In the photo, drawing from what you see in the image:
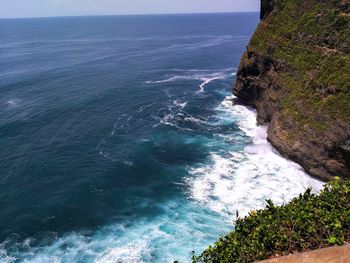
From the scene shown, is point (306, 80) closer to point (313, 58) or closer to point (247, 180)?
point (313, 58)

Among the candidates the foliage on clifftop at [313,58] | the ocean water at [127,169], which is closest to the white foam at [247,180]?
the ocean water at [127,169]

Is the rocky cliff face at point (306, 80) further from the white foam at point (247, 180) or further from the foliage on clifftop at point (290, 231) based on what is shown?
the foliage on clifftop at point (290, 231)

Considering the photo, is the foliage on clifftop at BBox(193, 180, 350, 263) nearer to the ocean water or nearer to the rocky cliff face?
the ocean water

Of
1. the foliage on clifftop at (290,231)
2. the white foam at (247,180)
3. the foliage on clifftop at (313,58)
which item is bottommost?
the white foam at (247,180)

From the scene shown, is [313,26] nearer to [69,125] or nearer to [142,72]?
[69,125]

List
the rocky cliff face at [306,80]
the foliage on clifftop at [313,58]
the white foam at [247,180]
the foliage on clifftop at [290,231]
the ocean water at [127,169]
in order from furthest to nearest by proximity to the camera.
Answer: the foliage on clifftop at [313,58] → the rocky cliff face at [306,80] → the white foam at [247,180] → the ocean water at [127,169] → the foliage on clifftop at [290,231]

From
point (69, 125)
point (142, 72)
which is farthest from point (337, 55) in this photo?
point (142, 72)

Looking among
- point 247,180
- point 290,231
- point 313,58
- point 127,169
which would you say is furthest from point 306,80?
point 290,231
